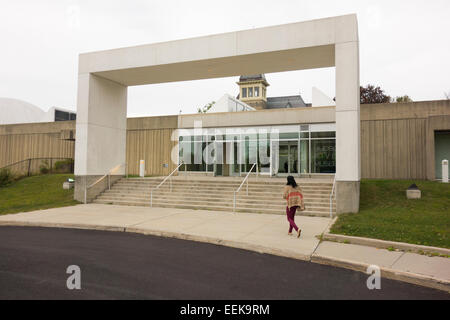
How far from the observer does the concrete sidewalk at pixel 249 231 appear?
616 cm

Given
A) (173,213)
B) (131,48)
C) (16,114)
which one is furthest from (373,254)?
(16,114)

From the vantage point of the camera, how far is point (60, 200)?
16.2 meters

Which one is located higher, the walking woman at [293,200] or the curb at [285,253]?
the walking woman at [293,200]

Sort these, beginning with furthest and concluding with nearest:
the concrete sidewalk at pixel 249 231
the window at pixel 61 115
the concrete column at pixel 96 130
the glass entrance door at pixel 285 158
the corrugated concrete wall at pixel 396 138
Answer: the window at pixel 61 115
the glass entrance door at pixel 285 158
the corrugated concrete wall at pixel 396 138
the concrete column at pixel 96 130
the concrete sidewalk at pixel 249 231

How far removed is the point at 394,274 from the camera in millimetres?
5777

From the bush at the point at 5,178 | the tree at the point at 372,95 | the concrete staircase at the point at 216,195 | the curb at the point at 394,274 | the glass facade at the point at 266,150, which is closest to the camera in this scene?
the curb at the point at 394,274

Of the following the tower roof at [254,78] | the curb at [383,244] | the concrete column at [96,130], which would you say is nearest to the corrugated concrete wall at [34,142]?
the concrete column at [96,130]

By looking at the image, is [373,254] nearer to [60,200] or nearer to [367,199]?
[367,199]

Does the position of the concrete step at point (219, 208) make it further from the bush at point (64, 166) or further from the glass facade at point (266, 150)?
the bush at point (64, 166)

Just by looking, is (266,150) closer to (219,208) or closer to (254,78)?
(219,208)

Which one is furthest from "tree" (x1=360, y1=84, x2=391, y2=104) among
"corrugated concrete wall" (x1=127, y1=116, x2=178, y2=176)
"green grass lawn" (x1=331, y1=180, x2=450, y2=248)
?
"green grass lawn" (x1=331, y1=180, x2=450, y2=248)

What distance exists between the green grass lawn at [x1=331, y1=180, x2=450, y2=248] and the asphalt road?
2.86 m

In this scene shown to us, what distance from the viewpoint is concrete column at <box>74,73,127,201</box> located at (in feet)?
53.1

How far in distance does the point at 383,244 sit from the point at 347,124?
5.95 metres
